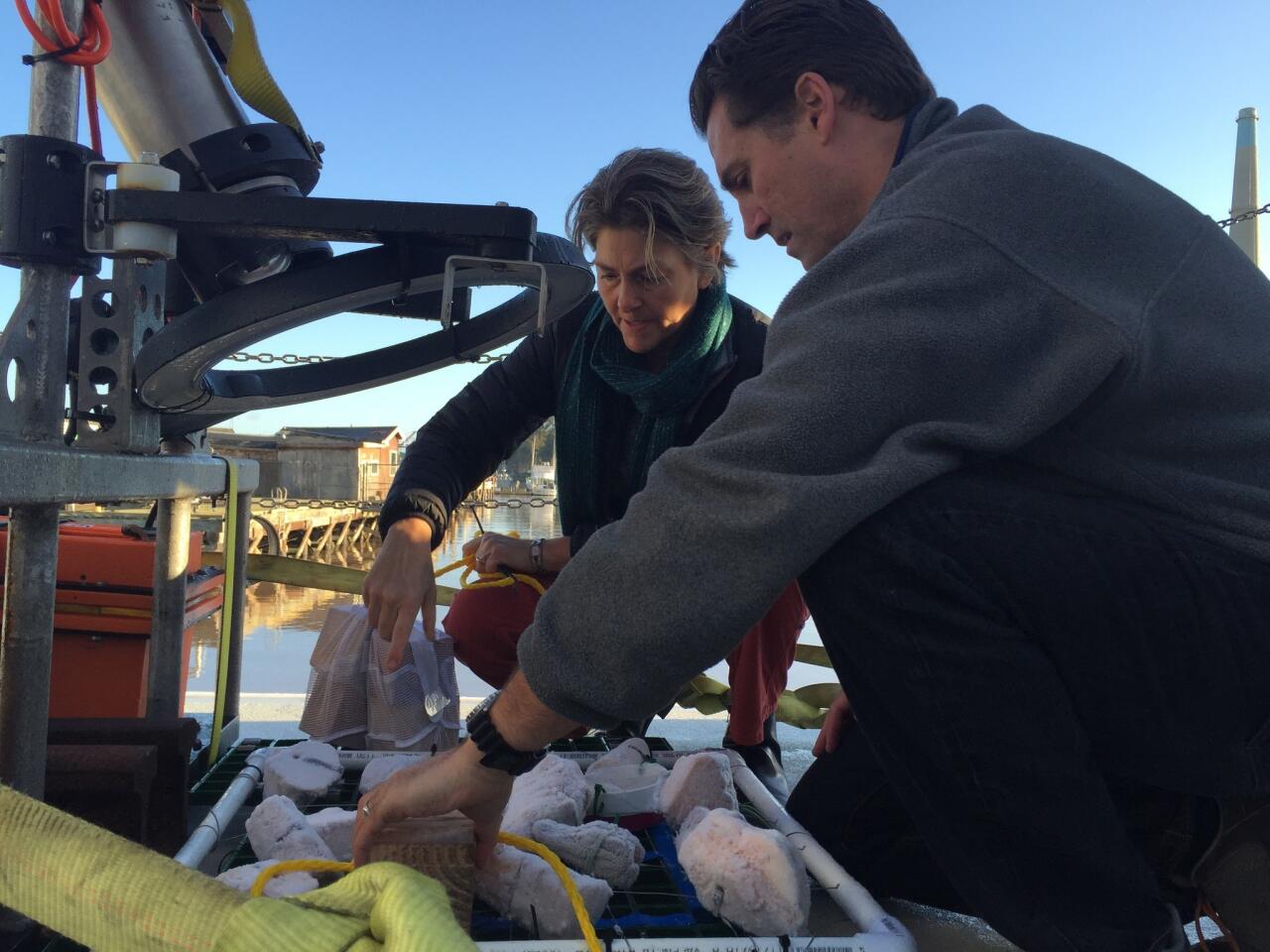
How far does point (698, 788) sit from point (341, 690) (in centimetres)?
77

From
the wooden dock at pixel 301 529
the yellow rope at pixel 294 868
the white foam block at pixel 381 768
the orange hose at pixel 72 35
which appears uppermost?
the orange hose at pixel 72 35

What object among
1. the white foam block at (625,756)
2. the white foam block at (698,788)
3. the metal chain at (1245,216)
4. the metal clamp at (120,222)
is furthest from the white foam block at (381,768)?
the metal chain at (1245,216)

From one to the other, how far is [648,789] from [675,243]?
1.01m

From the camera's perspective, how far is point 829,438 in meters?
0.82

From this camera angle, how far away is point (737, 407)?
0.87 m

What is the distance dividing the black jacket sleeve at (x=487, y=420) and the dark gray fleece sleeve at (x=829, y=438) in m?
1.02

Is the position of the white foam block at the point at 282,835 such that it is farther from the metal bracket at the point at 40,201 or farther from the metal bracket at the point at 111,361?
the metal bracket at the point at 40,201

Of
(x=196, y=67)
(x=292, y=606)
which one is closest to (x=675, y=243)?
(x=196, y=67)

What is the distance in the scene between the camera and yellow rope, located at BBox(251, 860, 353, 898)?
96 cm

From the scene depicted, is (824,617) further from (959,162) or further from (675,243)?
(675,243)

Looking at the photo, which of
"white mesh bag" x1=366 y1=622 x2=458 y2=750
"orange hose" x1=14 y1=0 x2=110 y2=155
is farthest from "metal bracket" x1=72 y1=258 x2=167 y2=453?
"white mesh bag" x1=366 y1=622 x2=458 y2=750

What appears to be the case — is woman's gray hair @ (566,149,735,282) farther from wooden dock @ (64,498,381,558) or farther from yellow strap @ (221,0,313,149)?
wooden dock @ (64,498,381,558)

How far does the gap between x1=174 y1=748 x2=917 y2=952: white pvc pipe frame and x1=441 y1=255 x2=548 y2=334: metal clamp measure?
30.0 inches

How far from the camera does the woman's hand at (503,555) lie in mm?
2072
